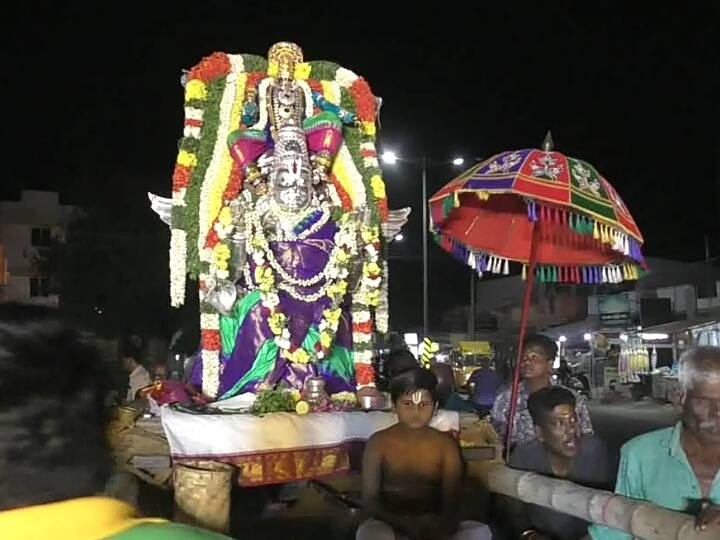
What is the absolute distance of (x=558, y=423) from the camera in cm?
475

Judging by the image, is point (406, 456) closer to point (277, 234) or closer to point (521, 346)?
point (521, 346)

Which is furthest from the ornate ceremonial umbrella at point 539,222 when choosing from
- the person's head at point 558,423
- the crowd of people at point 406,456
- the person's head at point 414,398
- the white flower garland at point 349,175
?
the white flower garland at point 349,175

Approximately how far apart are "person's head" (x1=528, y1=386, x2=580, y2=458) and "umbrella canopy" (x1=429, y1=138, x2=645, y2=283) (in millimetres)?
1307

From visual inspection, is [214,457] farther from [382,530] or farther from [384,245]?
[384,245]

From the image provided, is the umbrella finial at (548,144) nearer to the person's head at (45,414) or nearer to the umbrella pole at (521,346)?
the umbrella pole at (521,346)

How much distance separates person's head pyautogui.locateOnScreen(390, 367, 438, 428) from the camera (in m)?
4.88

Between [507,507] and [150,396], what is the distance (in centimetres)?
453

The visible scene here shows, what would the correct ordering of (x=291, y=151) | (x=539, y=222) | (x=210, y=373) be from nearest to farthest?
(x=539, y=222), (x=210, y=373), (x=291, y=151)

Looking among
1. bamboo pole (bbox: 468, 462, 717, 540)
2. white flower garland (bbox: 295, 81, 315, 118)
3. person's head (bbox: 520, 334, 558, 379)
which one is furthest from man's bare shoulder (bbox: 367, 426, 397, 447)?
white flower garland (bbox: 295, 81, 315, 118)

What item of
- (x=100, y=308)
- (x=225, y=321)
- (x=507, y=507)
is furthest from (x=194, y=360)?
(x=100, y=308)

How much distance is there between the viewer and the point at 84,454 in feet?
5.59

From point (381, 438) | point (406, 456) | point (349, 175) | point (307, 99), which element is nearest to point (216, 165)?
point (307, 99)

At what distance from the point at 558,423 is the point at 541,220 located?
181 cm

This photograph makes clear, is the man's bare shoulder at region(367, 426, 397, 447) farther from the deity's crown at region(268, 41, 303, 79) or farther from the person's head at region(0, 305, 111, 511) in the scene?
the deity's crown at region(268, 41, 303, 79)
